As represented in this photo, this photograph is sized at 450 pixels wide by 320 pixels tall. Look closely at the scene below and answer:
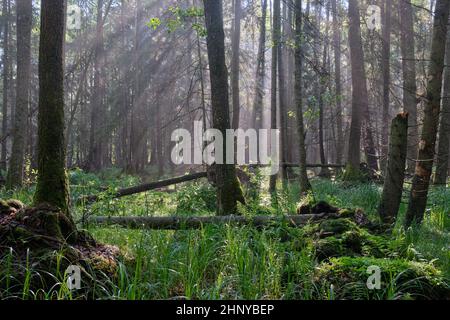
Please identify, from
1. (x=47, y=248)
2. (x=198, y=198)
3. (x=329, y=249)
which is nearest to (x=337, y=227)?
(x=329, y=249)

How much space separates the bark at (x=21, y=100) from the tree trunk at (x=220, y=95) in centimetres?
725

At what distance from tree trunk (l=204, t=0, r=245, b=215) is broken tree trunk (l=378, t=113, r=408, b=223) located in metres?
2.57

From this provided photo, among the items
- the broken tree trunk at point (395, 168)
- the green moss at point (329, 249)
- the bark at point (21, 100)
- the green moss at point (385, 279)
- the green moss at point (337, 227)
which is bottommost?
the green moss at point (385, 279)

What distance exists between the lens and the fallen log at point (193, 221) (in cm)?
642

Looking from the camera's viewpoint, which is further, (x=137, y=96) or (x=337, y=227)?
(x=137, y=96)

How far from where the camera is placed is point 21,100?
39.8 ft

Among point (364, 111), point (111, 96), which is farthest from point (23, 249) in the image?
point (111, 96)

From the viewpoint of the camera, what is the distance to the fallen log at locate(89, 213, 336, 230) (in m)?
6.42

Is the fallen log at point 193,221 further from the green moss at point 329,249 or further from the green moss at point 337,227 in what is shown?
the green moss at point 329,249

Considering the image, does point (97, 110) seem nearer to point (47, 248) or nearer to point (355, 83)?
point (355, 83)

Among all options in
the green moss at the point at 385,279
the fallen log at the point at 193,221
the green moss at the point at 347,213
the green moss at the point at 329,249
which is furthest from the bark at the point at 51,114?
the green moss at the point at 347,213

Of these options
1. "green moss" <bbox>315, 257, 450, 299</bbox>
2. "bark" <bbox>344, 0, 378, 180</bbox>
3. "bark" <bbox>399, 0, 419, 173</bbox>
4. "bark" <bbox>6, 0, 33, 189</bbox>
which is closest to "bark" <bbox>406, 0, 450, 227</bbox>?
"green moss" <bbox>315, 257, 450, 299</bbox>

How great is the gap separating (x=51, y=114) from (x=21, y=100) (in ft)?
26.5

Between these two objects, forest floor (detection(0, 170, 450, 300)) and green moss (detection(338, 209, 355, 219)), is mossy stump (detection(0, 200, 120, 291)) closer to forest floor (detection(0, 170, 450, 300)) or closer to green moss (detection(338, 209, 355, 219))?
forest floor (detection(0, 170, 450, 300))
